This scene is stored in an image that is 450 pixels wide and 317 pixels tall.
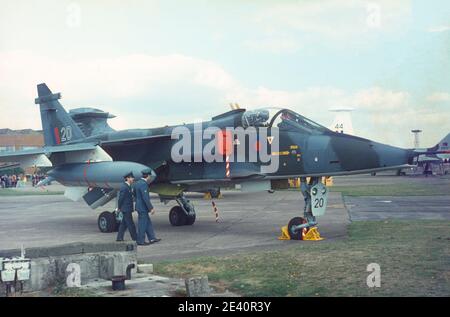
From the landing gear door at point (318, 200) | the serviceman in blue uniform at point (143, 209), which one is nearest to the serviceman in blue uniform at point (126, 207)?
the serviceman in blue uniform at point (143, 209)

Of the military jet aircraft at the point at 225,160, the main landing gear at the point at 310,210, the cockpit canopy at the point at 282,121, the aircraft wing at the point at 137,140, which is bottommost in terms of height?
the main landing gear at the point at 310,210

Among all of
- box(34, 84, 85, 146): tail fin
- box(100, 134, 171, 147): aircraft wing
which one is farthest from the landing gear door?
box(34, 84, 85, 146): tail fin

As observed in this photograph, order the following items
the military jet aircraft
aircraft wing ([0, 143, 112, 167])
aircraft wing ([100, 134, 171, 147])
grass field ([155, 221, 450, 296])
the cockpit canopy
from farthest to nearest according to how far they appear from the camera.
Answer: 1. aircraft wing ([100, 134, 171, 147])
2. aircraft wing ([0, 143, 112, 167])
3. the cockpit canopy
4. the military jet aircraft
5. grass field ([155, 221, 450, 296])

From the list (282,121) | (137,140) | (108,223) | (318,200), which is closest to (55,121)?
(137,140)

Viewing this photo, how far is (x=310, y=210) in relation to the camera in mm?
12609

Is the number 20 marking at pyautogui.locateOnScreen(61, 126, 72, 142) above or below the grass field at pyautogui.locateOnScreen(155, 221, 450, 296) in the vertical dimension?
above

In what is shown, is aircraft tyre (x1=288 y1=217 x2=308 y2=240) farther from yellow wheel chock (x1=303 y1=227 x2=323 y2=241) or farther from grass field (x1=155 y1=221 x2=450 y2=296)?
grass field (x1=155 y1=221 x2=450 y2=296)

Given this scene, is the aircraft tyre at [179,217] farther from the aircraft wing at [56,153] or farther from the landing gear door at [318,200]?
the landing gear door at [318,200]

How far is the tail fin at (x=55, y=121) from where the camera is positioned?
19062mm

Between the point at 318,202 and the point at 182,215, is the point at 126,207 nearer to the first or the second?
the point at 182,215

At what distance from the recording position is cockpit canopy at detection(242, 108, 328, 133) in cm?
1307

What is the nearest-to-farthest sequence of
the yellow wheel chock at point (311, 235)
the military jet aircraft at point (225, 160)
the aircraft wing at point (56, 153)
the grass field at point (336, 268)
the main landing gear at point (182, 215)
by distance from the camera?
the grass field at point (336, 268), the military jet aircraft at point (225, 160), the yellow wheel chock at point (311, 235), the aircraft wing at point (56, 153), the main landing gear at point (182, 215)
